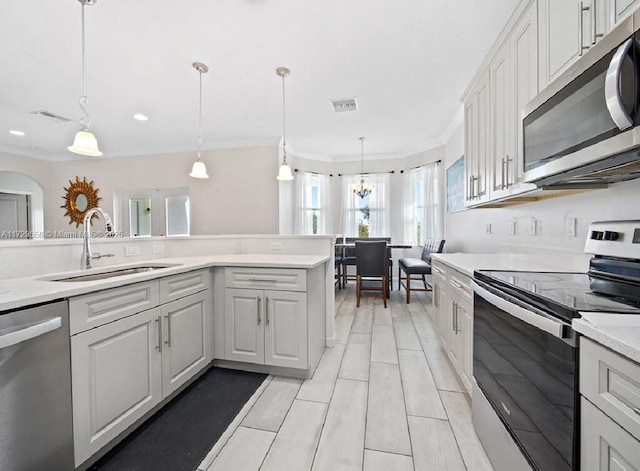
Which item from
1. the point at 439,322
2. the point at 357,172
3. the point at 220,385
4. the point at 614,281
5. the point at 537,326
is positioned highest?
the point at 357,172

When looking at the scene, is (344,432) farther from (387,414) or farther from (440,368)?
(440,368)

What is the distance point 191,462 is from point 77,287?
0.99 metres

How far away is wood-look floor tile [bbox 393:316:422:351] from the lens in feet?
8.70

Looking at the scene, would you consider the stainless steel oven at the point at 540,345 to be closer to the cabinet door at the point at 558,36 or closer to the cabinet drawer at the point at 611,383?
the cabinet drawer at the point at 611,383

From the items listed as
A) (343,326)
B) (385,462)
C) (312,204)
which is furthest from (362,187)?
(385,462)

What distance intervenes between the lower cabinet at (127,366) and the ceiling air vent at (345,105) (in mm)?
2818

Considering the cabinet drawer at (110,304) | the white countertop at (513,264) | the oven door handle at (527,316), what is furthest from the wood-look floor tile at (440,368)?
the cabinet drawer at (110,304)

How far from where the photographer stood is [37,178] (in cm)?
543

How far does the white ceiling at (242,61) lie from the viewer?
1966mm

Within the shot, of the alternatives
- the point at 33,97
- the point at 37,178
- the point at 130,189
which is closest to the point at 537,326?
the point at 33,97

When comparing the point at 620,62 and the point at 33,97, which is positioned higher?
the point at 33,97

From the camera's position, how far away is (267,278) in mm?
2096

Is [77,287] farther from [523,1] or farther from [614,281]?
[523,1]

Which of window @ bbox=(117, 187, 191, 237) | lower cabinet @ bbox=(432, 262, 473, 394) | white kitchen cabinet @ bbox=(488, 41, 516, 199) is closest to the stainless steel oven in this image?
lower cabinet @ bbox=(432, 262, 473, 394)
